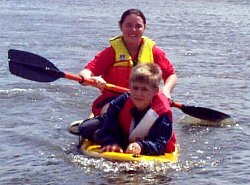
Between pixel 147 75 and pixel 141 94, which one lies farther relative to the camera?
pixel 141 94

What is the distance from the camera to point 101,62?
7.72 meters

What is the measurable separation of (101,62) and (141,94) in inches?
51.3

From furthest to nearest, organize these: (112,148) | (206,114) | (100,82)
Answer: (206,114), (100,82), (112,148)

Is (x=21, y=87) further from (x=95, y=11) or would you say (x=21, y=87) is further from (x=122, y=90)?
(x=95, y=11)

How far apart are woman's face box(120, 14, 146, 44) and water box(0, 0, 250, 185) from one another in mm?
1187

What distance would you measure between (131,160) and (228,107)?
3.40 metres

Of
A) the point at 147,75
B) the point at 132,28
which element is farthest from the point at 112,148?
the point at 132,28

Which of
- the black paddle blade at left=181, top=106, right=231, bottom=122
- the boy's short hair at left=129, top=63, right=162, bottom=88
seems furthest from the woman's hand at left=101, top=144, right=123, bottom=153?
the black paddle blade at left=181, top=106, right=231, bottom=122

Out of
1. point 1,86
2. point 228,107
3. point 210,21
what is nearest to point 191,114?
point 228,107

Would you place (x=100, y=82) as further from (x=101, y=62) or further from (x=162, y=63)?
(x=162, y=63)

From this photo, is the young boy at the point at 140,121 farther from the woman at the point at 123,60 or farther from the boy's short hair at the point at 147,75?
the woman at the point at 123,60

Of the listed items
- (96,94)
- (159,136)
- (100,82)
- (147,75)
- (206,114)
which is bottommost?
(96,94)

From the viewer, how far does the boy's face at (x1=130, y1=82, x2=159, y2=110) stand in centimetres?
645

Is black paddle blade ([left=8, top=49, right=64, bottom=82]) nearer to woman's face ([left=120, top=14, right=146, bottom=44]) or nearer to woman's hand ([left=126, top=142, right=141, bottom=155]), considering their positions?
woman's face ([left=120, top=14, right=146, bottom=44])
